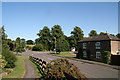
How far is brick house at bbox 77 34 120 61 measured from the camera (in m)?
29.2

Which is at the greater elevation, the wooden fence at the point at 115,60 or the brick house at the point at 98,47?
the brick house at the point at 98,47

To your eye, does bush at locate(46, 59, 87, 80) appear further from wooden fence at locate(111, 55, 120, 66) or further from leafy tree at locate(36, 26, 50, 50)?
leafy tree at locate(36, 26, 50, 50)

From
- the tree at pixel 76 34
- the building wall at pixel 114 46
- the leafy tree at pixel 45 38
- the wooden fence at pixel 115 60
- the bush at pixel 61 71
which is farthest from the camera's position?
the leafy tree at pixel 45 38

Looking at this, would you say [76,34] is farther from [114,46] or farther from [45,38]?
[114,46]

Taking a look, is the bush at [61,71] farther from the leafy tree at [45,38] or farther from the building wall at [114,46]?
the leafy tree at [45,38]

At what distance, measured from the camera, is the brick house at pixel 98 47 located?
2919 centimetres

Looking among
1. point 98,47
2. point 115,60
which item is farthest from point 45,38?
point 115,60

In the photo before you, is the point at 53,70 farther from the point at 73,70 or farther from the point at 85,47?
the point at 85,47

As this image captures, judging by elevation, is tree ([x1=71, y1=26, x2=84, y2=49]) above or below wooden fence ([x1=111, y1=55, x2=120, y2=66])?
above

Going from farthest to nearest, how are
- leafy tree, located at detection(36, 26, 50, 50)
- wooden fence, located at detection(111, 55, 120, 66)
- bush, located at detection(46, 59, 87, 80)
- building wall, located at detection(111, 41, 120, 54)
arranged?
leafy tree, located at detection(36, 26, 50, 50), building wall, located at detection(111, 41, 120, 54), wooden fence, located at detection(111, 55, 120, 66), bush, located at detection(46, 59, 87, 80)

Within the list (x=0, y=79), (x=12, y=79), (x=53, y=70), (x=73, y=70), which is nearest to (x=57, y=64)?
(x=53, y=70)

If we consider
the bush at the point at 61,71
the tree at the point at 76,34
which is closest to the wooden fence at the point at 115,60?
the bush at the point at 61,71

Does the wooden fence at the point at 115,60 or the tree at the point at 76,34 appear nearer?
the wooden fence at the point at 115,60

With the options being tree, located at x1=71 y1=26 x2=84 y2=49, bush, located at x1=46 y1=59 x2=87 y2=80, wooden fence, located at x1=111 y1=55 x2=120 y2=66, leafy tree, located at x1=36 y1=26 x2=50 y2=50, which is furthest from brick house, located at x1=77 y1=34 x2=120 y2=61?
leafy tree, located at x1=36 y1=26 x2=50 y2=50
